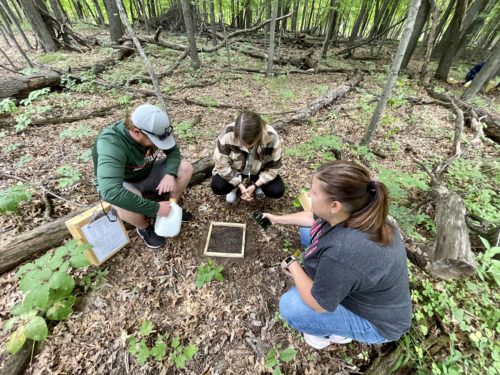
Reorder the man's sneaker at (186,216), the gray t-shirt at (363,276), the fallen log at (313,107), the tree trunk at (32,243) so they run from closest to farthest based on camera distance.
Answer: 1. the gray t-shirt at (363,276)
2. the tree trunk at (32,243)
3. the man's sneaker at (186,216)
4. the fallen log at (313,107)

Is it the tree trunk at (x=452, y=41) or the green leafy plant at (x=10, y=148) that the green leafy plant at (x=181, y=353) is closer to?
the green leafy plant at (x=10, y=148)

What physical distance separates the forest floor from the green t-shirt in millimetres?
740

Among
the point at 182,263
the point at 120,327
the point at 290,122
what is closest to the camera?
the point at 120,327

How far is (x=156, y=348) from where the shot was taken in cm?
188

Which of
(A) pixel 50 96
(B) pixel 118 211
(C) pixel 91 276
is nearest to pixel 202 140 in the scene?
(B) pixel 118 211

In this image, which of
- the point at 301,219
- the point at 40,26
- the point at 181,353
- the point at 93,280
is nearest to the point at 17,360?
the point at 93,280

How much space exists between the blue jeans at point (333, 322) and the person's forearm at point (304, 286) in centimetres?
14

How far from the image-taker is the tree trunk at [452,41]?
7.88 metres

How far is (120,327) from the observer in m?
2.01

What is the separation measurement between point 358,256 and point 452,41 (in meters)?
11.4

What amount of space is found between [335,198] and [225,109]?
4.89m

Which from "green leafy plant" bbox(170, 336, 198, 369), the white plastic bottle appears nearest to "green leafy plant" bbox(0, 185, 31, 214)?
the white plastic bottle

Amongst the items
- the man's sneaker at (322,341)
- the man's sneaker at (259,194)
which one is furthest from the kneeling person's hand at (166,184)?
the man's sneaker at (322,341)

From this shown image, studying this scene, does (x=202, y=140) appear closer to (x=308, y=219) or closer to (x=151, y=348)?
(x=308, y=219)
